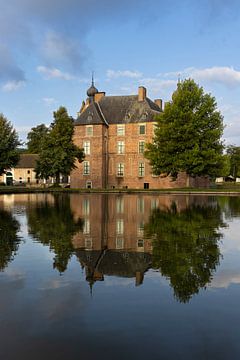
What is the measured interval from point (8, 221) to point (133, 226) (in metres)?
6.87

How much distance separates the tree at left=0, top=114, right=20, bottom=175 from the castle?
45.6 feet

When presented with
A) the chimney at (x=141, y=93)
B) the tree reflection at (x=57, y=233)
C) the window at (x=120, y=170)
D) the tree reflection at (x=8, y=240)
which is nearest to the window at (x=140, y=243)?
the tree reflection at (x=57, y=233)

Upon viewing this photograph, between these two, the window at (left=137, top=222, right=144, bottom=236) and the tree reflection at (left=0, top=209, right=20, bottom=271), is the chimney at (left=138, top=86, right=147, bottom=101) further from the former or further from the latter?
the window at (left=137, top=222, right=144, bottom=236)

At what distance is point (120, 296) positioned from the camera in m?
7.16

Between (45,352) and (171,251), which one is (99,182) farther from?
(45,352)

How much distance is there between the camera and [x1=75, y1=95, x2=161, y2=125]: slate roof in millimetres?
66875

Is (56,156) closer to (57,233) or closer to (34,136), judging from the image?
(57,233)

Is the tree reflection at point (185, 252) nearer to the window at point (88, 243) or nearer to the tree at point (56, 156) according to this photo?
the window at point (88, 243)

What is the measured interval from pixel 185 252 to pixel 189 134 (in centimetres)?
4234

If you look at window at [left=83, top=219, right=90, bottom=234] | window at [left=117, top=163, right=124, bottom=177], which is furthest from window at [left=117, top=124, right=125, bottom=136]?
window at [left=83, top=219, right=90, bottom=234]

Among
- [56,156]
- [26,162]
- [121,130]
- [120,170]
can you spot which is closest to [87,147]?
[121,130]

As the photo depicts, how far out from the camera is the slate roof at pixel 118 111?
66.9 meters

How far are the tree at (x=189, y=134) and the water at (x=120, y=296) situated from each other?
38096 mm

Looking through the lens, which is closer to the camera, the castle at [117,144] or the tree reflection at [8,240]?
the tree reflection at [8,240]
